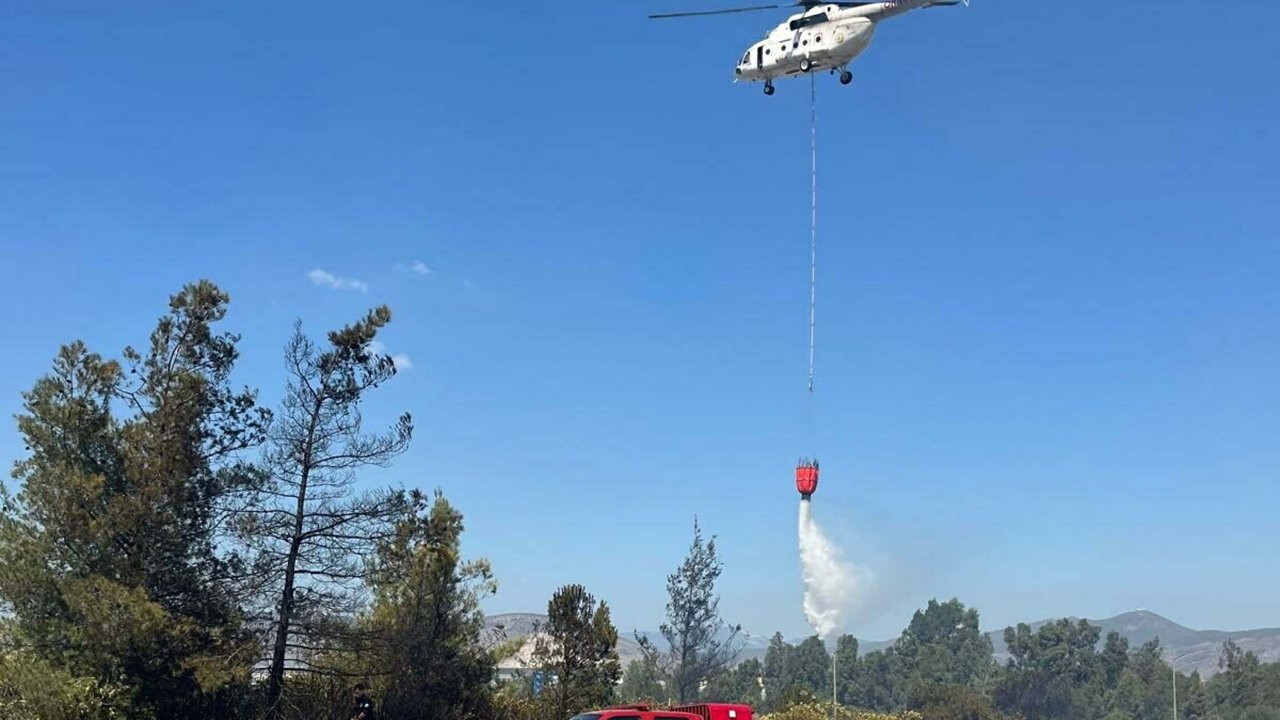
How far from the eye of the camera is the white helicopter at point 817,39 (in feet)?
120

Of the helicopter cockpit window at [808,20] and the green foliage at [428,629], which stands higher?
the helicopter cockpit window at [808,20]

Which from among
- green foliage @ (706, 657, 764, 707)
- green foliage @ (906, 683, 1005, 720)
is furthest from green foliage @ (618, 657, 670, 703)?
green foliage @ (906, 683, 1005, 720)

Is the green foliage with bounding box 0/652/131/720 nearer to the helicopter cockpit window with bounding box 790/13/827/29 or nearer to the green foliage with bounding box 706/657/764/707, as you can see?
the helicopter cockpit window with bounding box 790/13/827/29

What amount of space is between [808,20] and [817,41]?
1.17 m

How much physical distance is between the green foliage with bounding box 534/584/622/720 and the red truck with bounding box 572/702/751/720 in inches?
726

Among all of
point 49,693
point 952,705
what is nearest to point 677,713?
point 49,693

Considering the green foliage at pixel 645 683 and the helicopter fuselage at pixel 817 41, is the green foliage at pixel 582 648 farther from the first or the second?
the green foliage at pixel 645 683

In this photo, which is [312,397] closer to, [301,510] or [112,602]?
[301,510]

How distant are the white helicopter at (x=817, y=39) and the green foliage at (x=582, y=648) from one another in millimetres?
20198

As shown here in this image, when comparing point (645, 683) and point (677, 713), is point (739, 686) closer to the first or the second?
point (645, 683)

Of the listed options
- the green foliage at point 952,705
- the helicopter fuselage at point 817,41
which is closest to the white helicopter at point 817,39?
the helicopter fuselage at point 817,41

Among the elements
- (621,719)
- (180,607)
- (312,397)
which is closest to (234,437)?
(312,397)

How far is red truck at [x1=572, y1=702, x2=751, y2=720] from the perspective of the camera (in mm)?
22219

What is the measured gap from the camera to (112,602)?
30125 mm
